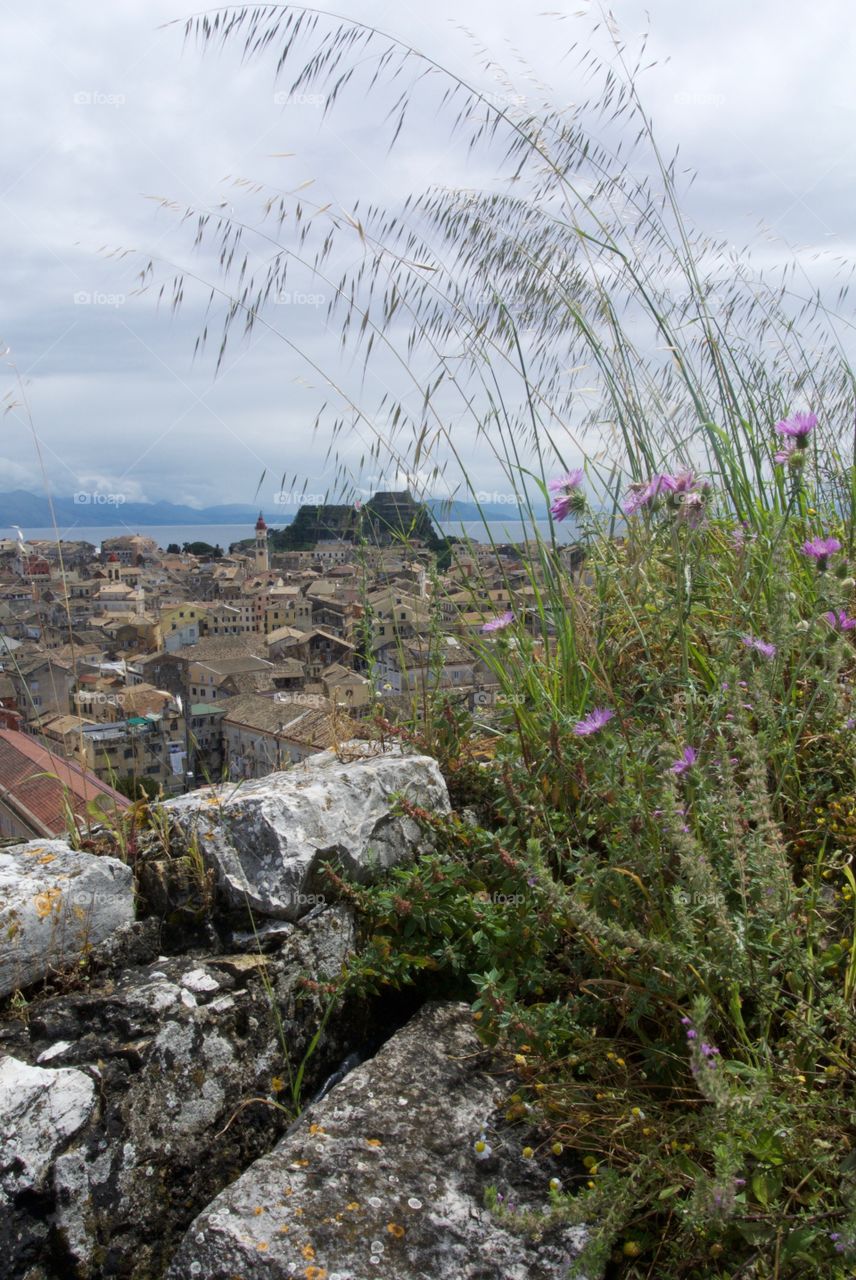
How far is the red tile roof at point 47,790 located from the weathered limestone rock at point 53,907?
0.21 m

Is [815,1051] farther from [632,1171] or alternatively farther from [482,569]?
[482,569]

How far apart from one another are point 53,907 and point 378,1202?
A: 799mm

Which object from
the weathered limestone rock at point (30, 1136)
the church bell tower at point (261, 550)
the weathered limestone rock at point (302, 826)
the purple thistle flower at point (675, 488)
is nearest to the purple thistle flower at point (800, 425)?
the purple thistle flower at point (675, 488)

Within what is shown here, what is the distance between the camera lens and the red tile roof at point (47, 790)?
80.4 inches

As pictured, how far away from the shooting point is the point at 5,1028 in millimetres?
1494

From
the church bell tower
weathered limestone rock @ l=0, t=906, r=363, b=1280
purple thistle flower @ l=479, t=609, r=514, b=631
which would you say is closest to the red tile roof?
weathered limestone rock @ l=0, t=906, r=363, b=1280

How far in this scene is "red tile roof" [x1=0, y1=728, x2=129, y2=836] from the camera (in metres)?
2.04

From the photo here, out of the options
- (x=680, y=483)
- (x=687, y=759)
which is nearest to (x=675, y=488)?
(x=680, y=483)

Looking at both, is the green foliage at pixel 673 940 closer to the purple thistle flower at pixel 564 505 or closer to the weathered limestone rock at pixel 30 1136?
the purple thistle flower at pixel 564 505

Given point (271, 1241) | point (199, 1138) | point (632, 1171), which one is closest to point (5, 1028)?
point (199, 1138)

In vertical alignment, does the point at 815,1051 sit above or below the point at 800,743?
below

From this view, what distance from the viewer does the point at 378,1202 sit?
1.32 metres

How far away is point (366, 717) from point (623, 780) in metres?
0.91

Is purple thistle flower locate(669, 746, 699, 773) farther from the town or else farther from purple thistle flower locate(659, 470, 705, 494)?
the town
